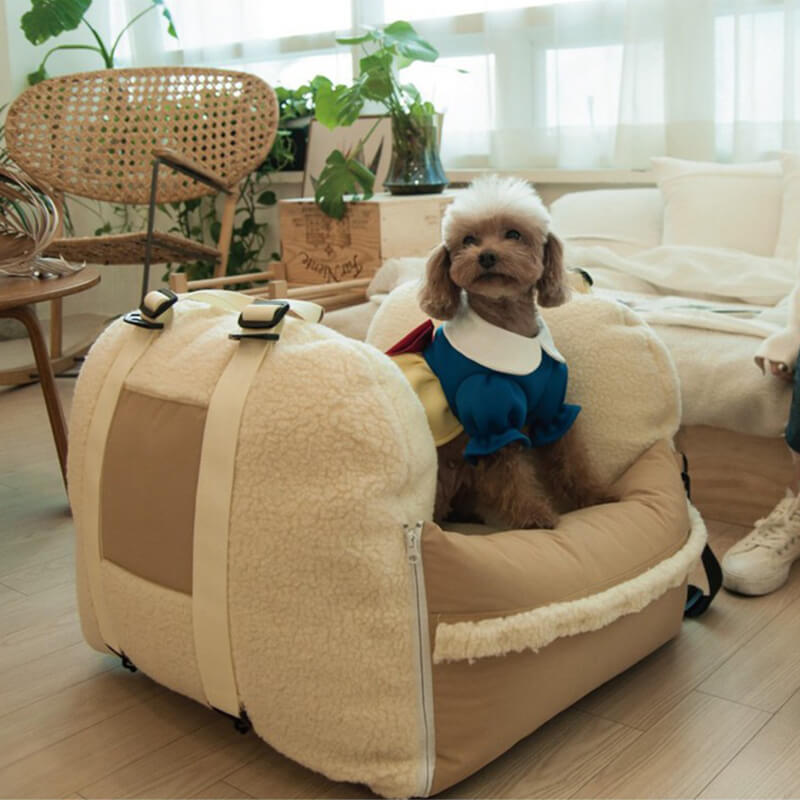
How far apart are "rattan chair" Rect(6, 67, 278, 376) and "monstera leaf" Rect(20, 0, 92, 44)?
0.62 metres

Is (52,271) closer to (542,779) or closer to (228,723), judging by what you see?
(228,723)

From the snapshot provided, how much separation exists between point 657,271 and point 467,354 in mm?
1083

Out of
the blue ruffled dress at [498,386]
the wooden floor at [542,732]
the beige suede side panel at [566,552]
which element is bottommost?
the wooden floor at [542,732]

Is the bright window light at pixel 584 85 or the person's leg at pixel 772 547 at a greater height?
the bright window light at pixel 584 85

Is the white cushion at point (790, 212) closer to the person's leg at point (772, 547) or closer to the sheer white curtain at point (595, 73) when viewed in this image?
the sheer white curtain at point (595, 73)

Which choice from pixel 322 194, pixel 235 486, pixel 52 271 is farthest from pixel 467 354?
pixel 322 194

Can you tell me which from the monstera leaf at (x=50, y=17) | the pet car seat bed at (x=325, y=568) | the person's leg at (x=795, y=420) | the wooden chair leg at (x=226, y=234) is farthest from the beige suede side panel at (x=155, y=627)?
the monstera leaf at (x=50, y=17)

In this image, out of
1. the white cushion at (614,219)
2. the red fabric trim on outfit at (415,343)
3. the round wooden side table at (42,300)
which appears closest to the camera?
the red fabric trim on outfit at (415,343)

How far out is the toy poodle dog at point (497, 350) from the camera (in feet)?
4.40

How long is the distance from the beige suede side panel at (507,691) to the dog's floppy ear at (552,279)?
17.1 inches

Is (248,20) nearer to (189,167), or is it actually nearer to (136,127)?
(136,127)

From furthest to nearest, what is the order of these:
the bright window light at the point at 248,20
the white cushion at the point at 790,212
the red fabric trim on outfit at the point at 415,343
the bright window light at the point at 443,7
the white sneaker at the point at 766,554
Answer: the bright window light at the point at 248,20 < the bright window light at the point at 443,7 < the white cushion at the point at 790,212 < the white sneaker at the point at 766,554 < the red fabric trim on outfit at the point at 415,343

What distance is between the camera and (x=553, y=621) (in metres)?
1.14

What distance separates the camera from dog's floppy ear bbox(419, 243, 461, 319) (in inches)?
54.9
